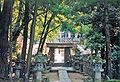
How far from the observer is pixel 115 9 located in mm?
15422

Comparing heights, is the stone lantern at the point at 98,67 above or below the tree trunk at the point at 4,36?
below

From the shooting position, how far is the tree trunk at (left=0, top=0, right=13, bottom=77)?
13.2 m

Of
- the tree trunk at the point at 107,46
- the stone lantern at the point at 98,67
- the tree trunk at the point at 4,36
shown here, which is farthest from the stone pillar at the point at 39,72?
the tree trunk at the point at 107,46

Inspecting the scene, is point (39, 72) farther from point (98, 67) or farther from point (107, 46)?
point (107, 46)

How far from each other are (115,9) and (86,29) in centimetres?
196

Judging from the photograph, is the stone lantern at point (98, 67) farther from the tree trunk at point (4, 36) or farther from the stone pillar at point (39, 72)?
the tree trunk at point (4, 36)

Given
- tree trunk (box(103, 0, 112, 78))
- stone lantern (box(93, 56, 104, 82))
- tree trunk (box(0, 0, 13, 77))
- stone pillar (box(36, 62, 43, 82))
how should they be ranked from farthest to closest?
stone pillar (box(36, 62, 43, 82)) → stone lantern (box(93, 56, 104, 82)) → tree trunk (box(103, 0, 112, 78)) → tree trunk (box(0, 0, 13, 77))

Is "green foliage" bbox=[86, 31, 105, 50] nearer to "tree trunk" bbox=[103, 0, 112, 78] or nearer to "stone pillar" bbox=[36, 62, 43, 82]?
"tree trunk" bbox=[103, 0, 112, 78]

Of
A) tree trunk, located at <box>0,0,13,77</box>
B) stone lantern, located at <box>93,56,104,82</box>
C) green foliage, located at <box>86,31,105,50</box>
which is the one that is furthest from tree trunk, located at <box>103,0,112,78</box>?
tree trunk, located at <box>0,0,13,77</box>

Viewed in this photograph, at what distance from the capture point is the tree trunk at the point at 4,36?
1317cm

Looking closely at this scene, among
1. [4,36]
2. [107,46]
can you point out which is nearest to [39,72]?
[4,36]

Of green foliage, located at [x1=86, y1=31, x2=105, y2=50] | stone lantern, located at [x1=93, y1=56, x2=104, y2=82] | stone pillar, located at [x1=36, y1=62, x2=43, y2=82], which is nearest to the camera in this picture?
stone lantern, located at [x1=93, y1=56, x2=104, y2=82]

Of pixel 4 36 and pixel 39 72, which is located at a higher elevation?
pixel 4 36

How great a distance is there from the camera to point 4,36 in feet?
44.0
